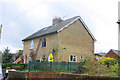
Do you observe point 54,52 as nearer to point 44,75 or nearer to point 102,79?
point 44,75

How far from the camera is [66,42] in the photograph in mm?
23406

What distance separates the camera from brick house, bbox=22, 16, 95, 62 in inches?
889

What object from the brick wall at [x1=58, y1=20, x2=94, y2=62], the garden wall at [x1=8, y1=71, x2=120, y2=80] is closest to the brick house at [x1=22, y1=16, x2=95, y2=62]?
the brick wall at [x1=58, y1=20, x2=94, y2=62]

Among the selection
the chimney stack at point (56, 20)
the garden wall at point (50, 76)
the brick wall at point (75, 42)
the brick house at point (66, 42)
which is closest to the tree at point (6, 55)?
the brick house at point (66, 42)

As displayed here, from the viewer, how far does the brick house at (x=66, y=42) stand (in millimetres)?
22578

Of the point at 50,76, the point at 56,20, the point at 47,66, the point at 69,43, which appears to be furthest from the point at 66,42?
the point at 50,76

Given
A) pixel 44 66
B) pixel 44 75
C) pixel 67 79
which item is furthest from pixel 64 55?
pixel 67 79

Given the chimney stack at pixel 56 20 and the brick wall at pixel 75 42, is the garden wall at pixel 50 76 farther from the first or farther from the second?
the chimney stack at pixel 56 20

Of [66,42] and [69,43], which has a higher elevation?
[66,42]

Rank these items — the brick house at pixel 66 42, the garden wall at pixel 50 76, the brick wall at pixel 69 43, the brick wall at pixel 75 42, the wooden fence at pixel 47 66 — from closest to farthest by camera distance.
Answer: the garden wall at pixel 50 76
the wooden fence at pixel 47 66
the brick wall at pixel 69 43
the brick house at pixel 66 42
the brick wall at pixel 75 42

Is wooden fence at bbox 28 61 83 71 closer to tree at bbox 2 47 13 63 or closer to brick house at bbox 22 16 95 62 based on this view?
brick house at bbox 22 16 95 62

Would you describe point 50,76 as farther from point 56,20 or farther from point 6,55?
point 6,55

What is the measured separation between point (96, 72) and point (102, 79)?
6.03ft

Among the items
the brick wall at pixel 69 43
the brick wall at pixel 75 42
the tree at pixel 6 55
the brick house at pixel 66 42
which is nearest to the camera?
the brick wall at pixel 69 43
